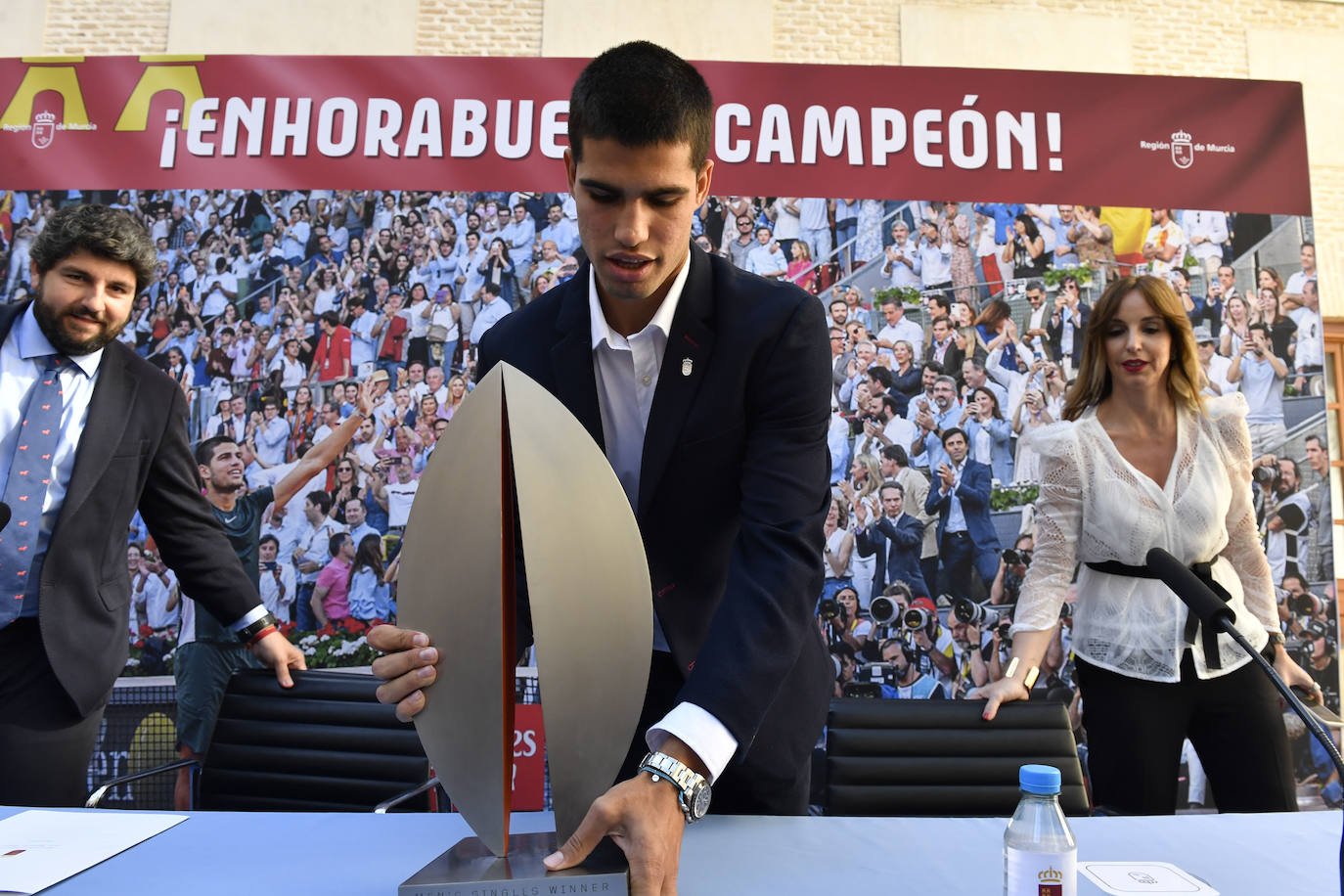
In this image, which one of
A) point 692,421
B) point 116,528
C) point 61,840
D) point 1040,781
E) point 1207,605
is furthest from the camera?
point 116,528

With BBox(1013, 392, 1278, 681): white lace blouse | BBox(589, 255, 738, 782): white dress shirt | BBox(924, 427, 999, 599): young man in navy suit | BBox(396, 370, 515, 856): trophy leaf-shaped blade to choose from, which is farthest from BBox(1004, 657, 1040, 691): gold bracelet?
BBox(396, 370, 515, 856): trophy leaf-shaped blade

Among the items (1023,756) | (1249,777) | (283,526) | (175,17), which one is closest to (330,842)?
(1023,756)

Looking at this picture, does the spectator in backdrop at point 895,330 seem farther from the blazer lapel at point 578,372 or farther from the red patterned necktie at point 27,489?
the red patterned necktie at point 27,489

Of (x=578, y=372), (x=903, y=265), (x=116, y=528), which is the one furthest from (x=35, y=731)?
(x=903, y=265)

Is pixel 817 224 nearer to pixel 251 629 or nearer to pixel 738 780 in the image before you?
pixel 251 629

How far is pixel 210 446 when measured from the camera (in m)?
3.61

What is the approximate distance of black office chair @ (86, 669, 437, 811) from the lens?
2215 millimetres

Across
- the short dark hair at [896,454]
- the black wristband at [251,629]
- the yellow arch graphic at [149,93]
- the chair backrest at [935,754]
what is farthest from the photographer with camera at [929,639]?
the yellow arch graphic at [149,93]

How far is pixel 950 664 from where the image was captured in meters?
3.56

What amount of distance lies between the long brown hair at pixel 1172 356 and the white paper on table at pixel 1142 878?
1600 mm

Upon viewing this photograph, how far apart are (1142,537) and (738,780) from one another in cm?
143

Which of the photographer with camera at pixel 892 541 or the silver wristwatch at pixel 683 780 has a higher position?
the photographer with camera at pixel 892 541

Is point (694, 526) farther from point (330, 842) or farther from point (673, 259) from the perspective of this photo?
point (330, 842)

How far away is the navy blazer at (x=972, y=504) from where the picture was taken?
3609 millimetres
